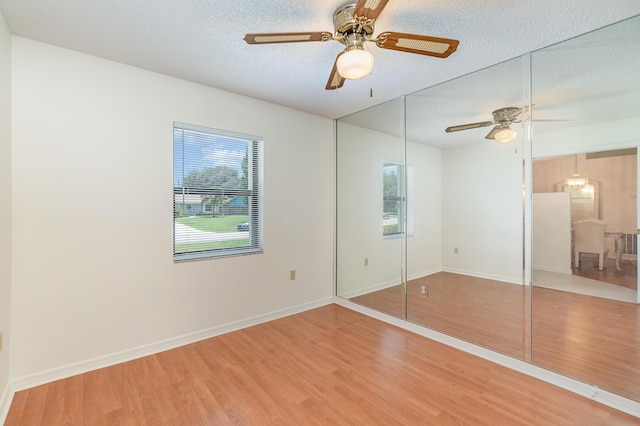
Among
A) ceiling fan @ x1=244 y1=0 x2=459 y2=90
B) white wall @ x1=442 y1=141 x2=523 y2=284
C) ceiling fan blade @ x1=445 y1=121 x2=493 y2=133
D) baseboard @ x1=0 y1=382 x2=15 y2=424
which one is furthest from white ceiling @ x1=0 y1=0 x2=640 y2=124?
baseboard @ x1=0 y1=382 x2=15 y2=424

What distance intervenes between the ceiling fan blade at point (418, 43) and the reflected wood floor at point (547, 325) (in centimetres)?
195

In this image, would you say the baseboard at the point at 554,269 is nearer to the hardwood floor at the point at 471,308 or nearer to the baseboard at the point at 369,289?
the hardwood floor at the point at 471,308

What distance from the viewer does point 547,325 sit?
225 centimetres

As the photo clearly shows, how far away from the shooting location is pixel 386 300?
11.1ft

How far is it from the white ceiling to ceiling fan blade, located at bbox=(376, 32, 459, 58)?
242 mm

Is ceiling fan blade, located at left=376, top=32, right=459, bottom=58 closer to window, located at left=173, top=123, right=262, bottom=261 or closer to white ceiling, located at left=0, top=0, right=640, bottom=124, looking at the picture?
white ceiling, located at left=0, top=0, right=640, bottom=124

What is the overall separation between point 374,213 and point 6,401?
339 centimetres

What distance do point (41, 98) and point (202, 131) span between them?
44.8 inches

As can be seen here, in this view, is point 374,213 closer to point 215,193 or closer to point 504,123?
point 504,123

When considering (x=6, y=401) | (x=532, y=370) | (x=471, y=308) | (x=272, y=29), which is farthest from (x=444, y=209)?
(x=6, y=401)

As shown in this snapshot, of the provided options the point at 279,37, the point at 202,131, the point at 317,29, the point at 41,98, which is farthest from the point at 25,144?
the point at 317,29

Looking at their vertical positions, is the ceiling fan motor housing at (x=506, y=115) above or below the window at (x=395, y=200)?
above

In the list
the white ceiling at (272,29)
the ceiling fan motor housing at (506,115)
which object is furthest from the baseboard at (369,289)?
the white ceiling at (272,29)

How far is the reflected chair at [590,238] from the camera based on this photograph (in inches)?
79.9
